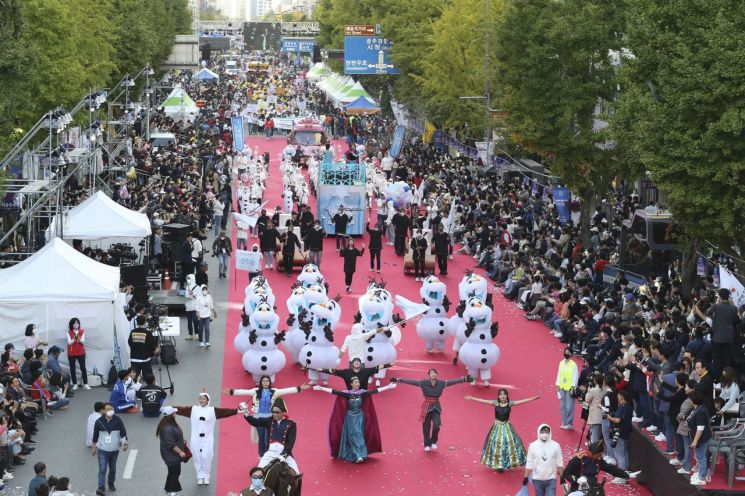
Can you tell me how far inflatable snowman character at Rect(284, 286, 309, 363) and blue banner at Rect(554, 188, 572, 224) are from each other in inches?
648

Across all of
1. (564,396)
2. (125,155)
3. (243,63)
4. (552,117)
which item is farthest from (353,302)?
(243,63)

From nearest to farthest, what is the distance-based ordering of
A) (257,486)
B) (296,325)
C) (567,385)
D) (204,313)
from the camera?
(257,486) → (567,385) → (296,325) → (204,313)

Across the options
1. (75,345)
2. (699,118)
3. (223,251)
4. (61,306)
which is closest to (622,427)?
(699,118)

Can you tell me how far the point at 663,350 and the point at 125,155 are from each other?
35504 millimetres

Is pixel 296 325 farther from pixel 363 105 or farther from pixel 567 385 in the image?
pixel 363 105

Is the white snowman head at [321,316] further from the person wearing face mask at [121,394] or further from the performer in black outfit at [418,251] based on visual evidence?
the performer in black outfit at [418,251]

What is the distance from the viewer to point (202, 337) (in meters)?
28.0

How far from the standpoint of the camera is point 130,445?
21.4 meters

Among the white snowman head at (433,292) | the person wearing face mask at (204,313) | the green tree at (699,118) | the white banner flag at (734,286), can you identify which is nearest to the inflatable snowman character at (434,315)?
the white snowman head at (433,292)

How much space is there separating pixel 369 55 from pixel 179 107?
1080 cm

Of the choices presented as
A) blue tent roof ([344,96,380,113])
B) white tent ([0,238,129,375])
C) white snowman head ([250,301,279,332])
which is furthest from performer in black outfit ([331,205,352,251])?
blue tent roof ([344,96,380,113])

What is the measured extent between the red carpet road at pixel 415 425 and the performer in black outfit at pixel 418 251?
382 cm

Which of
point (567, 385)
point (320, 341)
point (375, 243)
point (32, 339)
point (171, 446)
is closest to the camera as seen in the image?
point (171, 446)

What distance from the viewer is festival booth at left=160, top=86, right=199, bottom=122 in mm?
74062
